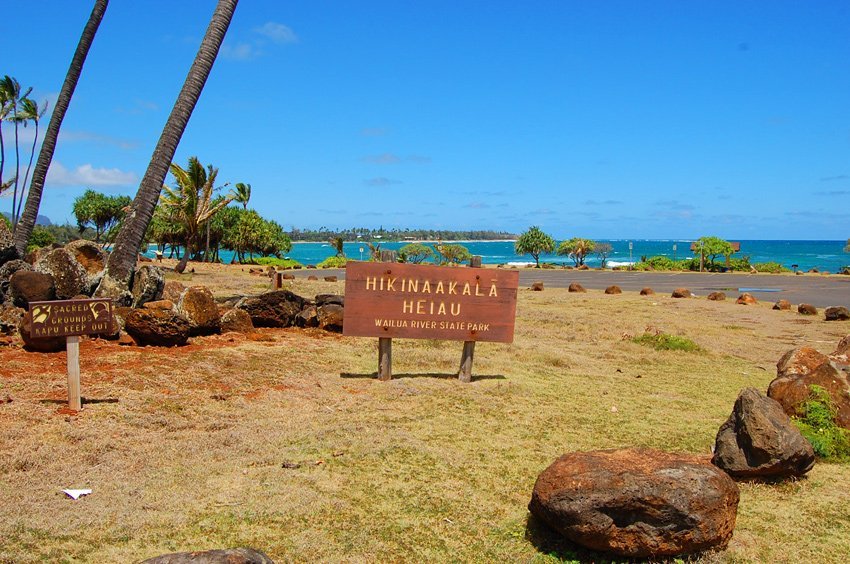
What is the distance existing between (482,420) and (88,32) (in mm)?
14791

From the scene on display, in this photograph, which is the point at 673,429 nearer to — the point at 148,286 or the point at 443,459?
the point at 443,459

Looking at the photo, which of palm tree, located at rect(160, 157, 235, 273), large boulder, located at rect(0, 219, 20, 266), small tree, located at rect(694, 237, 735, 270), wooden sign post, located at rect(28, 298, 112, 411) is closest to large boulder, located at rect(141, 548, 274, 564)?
wooden sign post, located at rect(28, 298, 112, 411)

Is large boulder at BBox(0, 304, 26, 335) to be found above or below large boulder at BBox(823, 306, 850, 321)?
above

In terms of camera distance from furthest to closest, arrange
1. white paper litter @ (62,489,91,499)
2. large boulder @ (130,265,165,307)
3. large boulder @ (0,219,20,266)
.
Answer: large boulder @ (0,219,20,266) < large boulder @ (130,265,165,307) < white paper litter @ (62,489,91,499)

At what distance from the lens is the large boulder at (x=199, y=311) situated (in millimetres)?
12531

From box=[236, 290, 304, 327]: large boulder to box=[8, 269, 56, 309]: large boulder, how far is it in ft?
11.8

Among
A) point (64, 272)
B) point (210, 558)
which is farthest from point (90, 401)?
point (64, 272)

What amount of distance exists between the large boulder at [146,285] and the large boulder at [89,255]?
42.9 inches

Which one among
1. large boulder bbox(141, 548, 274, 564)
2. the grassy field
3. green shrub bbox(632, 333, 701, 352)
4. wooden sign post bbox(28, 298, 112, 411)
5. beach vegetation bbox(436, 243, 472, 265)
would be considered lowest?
the grassy field

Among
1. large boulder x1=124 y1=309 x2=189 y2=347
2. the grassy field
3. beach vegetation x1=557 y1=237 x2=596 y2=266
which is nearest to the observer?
the grassy field

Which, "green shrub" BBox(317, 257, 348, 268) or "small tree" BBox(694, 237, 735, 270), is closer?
"small tree" BBox(694, 237, 735, 270)

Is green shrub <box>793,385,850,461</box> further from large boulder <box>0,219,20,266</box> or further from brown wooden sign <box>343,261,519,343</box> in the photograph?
large boulder <box>0,219,20,266</box>

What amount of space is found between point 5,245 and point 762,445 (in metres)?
14.3

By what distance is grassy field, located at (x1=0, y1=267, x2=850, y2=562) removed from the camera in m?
5.18
